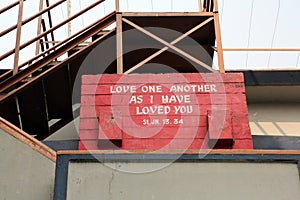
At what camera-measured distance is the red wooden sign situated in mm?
5547

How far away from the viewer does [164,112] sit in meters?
5.80

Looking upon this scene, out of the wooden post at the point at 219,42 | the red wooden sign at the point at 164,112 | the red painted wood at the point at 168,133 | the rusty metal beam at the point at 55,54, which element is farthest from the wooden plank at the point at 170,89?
the rusty metal beam at the point at 55,54

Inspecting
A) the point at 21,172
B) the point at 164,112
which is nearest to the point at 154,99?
the point at 164,112

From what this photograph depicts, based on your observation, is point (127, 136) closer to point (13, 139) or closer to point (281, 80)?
point (13, 139)

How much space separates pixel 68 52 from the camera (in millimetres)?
7734

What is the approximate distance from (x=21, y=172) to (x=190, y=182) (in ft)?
5.37

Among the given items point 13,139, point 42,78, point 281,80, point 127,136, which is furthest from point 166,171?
point 281,80

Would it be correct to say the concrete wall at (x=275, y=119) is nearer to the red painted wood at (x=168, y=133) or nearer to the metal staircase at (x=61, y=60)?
the metal staircase at (x=61, y=60)

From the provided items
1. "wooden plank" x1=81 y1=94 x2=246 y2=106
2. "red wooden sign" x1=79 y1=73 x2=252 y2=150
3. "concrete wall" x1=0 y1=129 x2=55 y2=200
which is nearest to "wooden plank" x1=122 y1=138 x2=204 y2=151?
"red wooden sign" x1=79 y1=73 x2=252 y2=150

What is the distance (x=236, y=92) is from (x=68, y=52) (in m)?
3.00

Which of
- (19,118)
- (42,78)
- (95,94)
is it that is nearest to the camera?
(95,94)

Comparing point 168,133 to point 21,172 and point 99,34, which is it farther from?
point 99,34

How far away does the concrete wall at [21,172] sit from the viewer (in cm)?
470

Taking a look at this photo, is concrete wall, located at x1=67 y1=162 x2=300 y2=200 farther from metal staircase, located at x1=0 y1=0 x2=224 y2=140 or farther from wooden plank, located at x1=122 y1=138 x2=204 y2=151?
metal staircase, located at x1=0 y1=0 x2=224 y2=140
